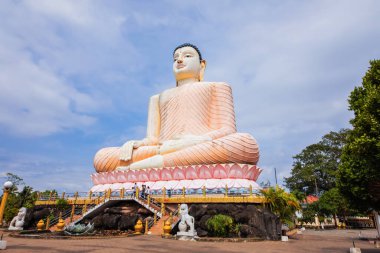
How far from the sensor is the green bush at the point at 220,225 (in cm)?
1072

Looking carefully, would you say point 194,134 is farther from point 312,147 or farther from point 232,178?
point 312,147

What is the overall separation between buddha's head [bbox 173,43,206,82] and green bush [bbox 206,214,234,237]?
12832mm

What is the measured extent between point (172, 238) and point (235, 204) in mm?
3393

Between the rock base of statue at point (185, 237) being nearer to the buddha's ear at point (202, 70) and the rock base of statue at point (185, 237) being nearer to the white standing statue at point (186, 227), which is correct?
the white standing statue at point (186, 227)

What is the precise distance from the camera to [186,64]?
21109 mm

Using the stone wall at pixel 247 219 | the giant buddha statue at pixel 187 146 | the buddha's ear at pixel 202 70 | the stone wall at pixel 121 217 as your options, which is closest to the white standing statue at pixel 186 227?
the stone wall at pixel 247 219

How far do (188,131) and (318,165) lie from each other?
2283cm

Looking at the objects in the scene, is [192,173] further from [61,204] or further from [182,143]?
[61,204]

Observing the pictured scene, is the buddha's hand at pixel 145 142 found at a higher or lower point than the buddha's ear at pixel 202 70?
lower

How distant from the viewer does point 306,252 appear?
26.2 feet

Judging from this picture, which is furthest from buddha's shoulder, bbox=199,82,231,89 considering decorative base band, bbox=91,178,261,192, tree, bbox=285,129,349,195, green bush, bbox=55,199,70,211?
tree, bbox=285,129,349,195

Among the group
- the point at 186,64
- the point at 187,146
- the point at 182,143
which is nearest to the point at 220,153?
the point at 187,146

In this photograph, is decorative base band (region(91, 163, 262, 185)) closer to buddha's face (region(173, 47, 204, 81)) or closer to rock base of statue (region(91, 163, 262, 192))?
rock base of statue (region(91, 163, 262, 192))

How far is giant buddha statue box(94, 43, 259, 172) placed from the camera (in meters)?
15.5
